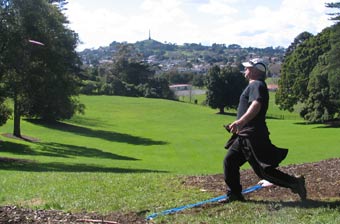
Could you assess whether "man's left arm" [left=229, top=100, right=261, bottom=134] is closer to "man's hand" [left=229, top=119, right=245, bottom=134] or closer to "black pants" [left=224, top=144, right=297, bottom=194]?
"man's hand" [left=229, top=119, right=245, bottom=134]

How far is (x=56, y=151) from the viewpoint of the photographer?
39.1m

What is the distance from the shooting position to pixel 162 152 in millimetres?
43312

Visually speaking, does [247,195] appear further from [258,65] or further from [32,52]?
[32,52]

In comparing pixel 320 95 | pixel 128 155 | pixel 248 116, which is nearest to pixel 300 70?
pixel 320 95

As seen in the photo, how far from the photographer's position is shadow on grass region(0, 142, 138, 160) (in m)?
36.5

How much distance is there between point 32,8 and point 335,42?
4017 centimetres

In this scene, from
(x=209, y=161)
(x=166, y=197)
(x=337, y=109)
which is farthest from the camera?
(x=337, y=109)

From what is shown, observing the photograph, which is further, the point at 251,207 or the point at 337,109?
the point at 337,109

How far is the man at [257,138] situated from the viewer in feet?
24.3

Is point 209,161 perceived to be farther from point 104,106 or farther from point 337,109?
point 104,106

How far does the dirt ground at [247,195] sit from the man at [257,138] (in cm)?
54

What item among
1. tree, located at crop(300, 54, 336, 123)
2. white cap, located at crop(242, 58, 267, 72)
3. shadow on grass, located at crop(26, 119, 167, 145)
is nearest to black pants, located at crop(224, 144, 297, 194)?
white cap, located at crop(242, 58, 267, 72)

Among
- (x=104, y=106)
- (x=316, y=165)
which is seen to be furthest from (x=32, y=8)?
A: (x=104, y=106)

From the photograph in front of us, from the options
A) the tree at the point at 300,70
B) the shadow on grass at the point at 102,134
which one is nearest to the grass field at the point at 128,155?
the shadow on grass at the point at 102,134
